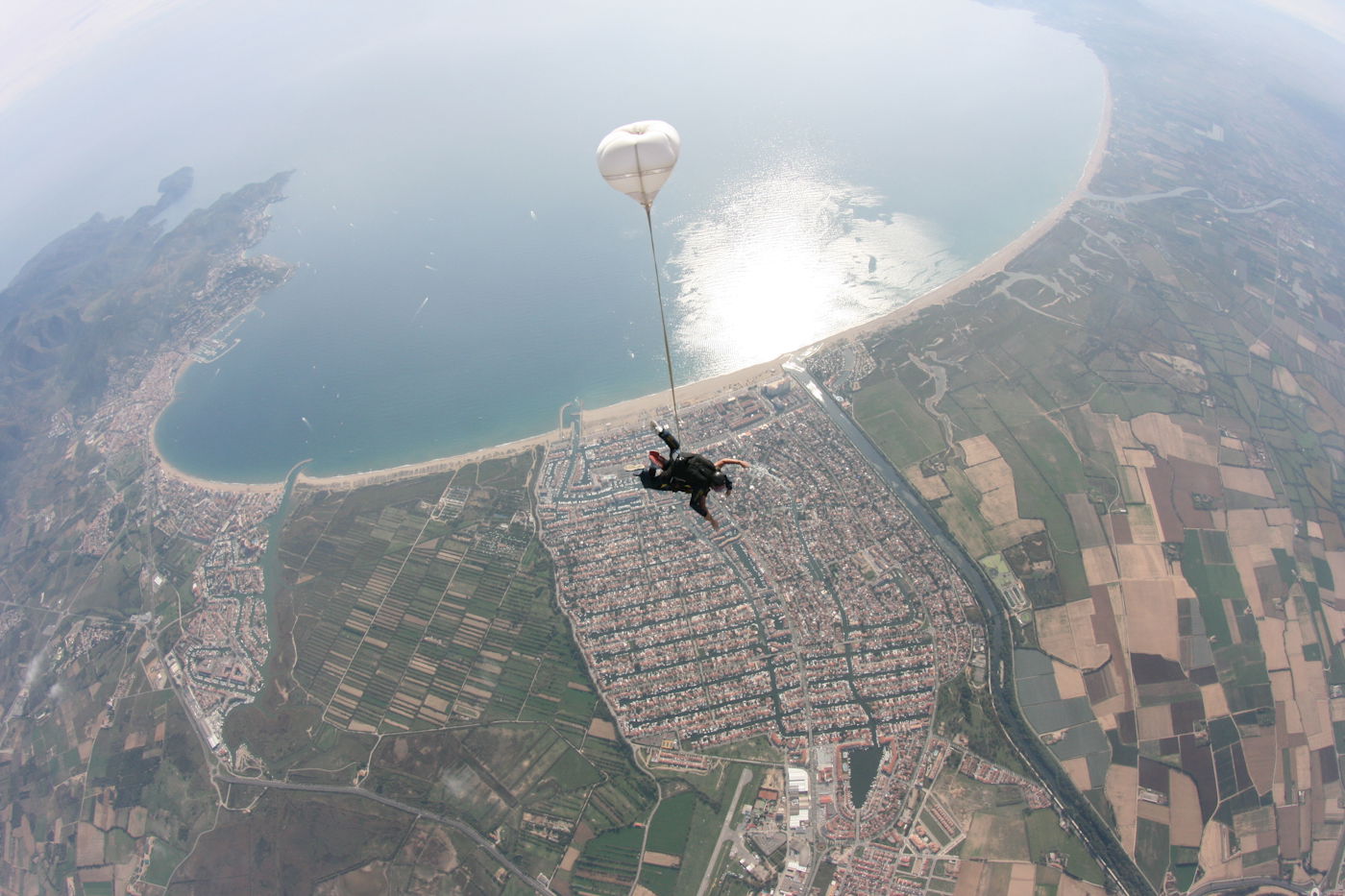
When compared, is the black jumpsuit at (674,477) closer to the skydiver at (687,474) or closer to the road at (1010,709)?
the skydiver at (687,474)

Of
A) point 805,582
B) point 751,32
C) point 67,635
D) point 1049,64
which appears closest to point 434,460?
point 67,635

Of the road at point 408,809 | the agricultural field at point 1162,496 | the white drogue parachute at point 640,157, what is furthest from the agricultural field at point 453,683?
the white drogue parachute at point 640,157

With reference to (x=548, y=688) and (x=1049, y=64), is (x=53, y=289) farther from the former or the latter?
(x=1049, y=64)

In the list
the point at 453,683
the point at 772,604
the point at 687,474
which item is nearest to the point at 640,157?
the point at 687,474

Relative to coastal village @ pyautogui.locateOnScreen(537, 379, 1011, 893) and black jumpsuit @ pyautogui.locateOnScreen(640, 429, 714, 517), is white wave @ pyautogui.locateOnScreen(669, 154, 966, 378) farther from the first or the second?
black jumpsuit @ pyautogui.locateOnScreen(640, 429, 714, 517)

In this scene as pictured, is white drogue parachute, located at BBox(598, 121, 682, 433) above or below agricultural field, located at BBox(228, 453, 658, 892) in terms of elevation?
above

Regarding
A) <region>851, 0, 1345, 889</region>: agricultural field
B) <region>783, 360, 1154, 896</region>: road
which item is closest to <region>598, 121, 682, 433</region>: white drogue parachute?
<region>783, 360, 1154, 896</region>: road
